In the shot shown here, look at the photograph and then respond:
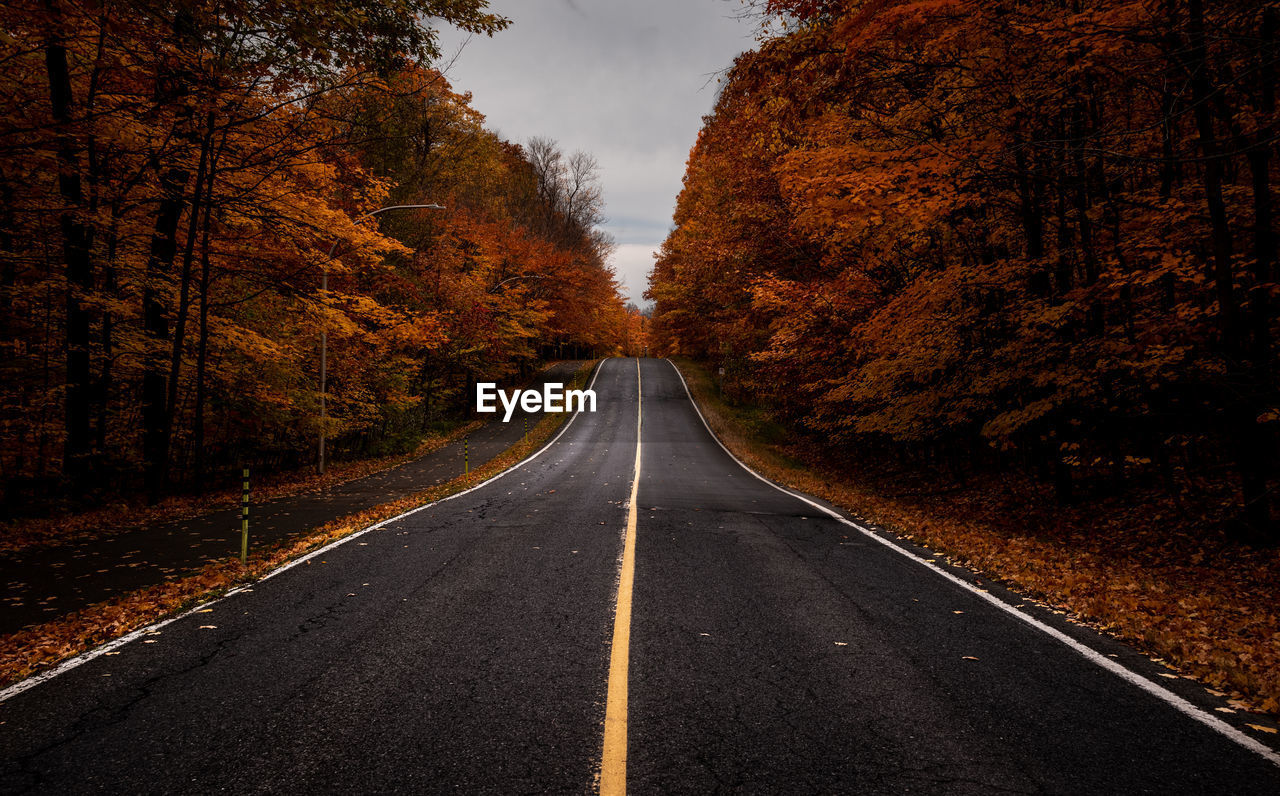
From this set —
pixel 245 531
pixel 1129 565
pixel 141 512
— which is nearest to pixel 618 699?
pixel 245 531

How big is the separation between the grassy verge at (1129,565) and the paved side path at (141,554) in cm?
1003

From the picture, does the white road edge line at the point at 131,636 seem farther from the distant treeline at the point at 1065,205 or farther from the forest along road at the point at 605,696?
the distant treeline at the point at 1065,205

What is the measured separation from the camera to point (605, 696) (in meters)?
3.48

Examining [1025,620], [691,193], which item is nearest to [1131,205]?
[1025,620]

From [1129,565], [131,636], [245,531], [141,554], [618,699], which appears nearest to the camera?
[618,699]

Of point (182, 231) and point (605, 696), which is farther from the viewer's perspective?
point (182, 231)

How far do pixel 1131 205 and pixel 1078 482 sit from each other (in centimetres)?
516

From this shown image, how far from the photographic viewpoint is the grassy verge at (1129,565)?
439cm

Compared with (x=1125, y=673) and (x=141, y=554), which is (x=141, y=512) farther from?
(x=1125, y=673)

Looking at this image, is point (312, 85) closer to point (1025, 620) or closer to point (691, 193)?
point (1025, 620)

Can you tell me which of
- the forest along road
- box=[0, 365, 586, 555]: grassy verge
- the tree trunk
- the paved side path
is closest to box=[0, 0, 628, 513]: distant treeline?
the tree trunk

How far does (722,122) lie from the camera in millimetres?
23891

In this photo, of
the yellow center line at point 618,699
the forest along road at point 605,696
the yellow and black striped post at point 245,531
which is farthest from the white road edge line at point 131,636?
the yellow center line at point 618,699

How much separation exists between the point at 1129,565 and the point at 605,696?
304 inches
